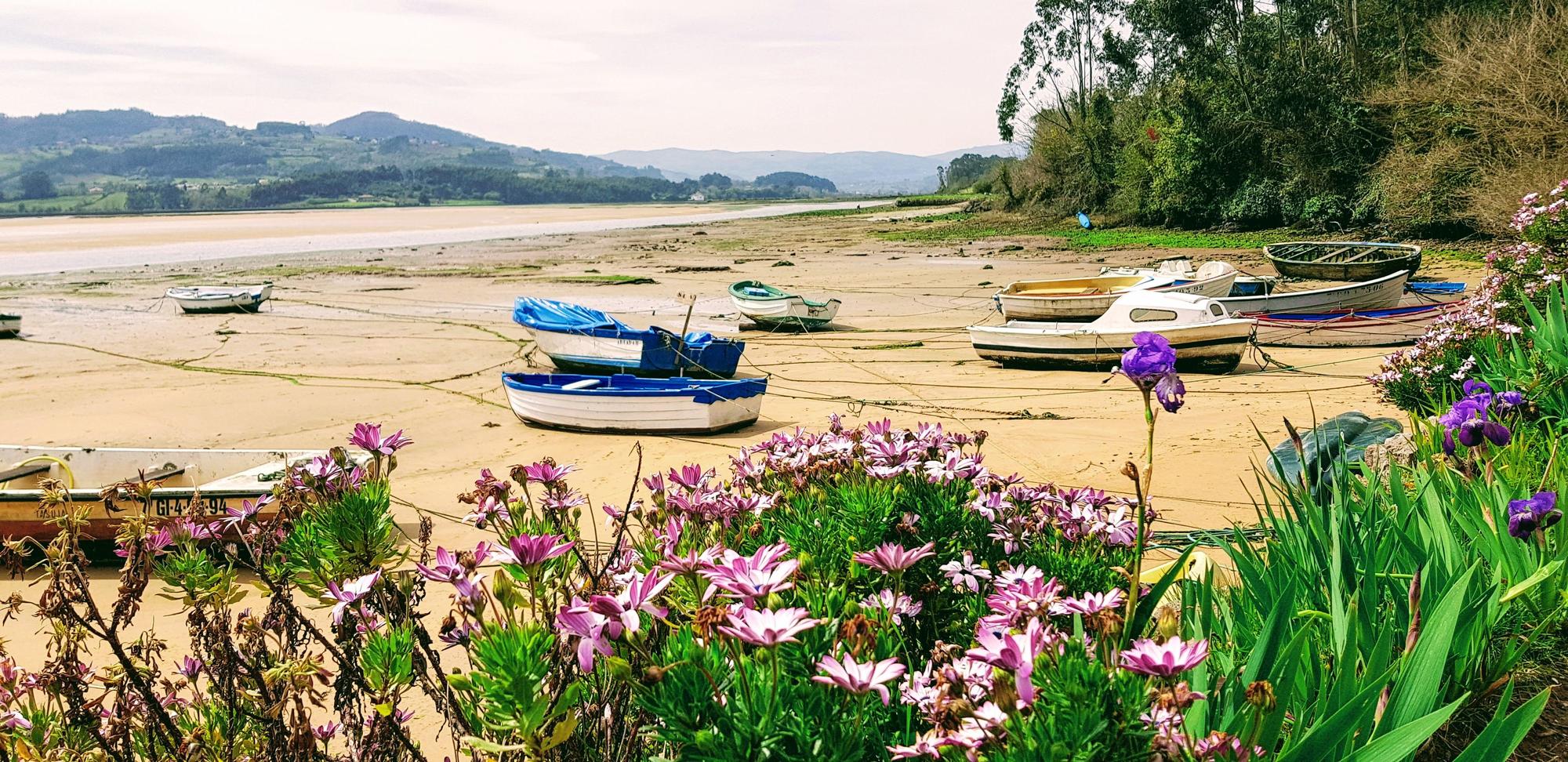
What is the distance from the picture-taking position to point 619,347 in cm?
1520

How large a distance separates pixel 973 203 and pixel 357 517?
70.0 m

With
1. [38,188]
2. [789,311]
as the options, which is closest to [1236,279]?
[789,311]

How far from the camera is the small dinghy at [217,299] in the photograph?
84.3 ft

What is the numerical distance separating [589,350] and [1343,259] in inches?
637

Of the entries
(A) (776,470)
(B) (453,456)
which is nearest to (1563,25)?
(B) (453,456)

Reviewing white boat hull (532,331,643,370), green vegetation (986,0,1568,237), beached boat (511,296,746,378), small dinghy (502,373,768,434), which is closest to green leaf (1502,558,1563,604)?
small dinghy (502,373,768,434)

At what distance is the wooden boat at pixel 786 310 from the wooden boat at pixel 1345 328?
8144mm

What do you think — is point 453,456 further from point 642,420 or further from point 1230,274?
point 1230,274

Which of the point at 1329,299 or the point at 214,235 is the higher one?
the point at 214,235

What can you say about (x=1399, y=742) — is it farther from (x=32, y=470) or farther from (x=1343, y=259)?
(x=1343, y=259)

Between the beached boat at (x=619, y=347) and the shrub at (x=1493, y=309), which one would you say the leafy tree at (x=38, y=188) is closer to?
the beached boat at (x=619, y=347)

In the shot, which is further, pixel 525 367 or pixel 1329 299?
pixel 525 367

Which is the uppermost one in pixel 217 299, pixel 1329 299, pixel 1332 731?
pixel 1332 731

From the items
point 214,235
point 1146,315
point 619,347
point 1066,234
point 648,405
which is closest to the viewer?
point 648,405
